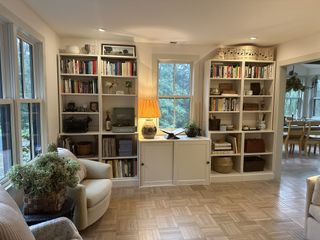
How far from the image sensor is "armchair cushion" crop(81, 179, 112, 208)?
→ 8.00 ft

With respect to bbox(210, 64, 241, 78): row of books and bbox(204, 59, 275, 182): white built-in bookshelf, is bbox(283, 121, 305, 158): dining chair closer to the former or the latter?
bbox(204, 59, 275, 182): white built-in bookshelf

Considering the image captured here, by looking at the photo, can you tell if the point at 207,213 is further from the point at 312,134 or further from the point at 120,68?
the point at 312,134

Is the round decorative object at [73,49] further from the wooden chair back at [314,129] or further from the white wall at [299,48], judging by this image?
the wooden chair back at [314,129]

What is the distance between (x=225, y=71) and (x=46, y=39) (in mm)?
2779

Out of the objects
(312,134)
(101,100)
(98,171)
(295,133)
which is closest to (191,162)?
(98,171)

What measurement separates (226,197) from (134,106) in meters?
2.02

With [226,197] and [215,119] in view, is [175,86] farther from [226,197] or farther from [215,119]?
[226,197]

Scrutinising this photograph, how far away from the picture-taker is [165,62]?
13.4 feet

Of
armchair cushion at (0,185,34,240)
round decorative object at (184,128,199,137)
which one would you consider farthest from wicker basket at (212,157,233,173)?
armchair cushion at (0,185,34,240)

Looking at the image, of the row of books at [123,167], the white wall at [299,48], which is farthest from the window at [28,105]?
the white wall at [299,48]

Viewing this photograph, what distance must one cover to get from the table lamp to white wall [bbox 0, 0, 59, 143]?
127 cm

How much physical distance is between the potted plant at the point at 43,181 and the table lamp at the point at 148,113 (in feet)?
6.02

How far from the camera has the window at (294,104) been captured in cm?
795

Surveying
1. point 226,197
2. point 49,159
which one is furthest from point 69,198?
point 226,197
